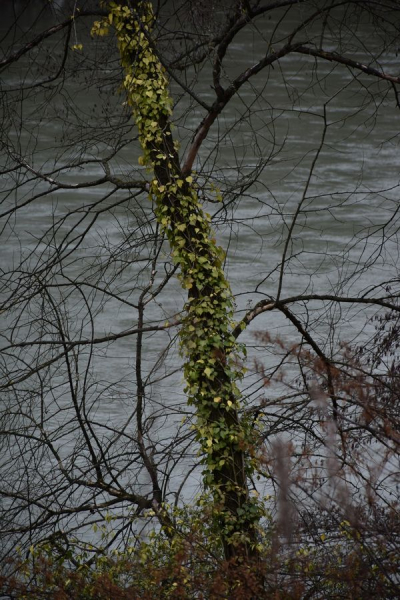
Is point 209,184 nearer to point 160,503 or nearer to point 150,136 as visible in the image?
point 150,136

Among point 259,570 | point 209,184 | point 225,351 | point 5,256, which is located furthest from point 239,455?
point 5,256

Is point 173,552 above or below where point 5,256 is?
below

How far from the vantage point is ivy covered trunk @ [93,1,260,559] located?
4863 millimetres

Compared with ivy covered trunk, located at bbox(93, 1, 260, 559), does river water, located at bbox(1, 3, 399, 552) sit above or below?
above

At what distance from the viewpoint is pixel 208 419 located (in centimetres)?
492

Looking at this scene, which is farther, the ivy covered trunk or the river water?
the river water

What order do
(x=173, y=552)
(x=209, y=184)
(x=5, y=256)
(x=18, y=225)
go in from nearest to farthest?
(x=173, y=552) → (x=209, y=184) → (x=5, y=256) → (x=18, y=225)

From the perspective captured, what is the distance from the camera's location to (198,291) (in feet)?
16.3

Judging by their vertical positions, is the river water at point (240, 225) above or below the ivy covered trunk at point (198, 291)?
above

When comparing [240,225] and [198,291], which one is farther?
[240,225]

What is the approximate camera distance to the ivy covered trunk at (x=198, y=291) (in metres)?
4.86

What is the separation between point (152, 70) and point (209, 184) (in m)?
0.80

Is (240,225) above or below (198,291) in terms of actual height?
above

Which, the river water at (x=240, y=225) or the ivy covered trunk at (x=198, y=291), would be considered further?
the river water at (x=240, y=225)
